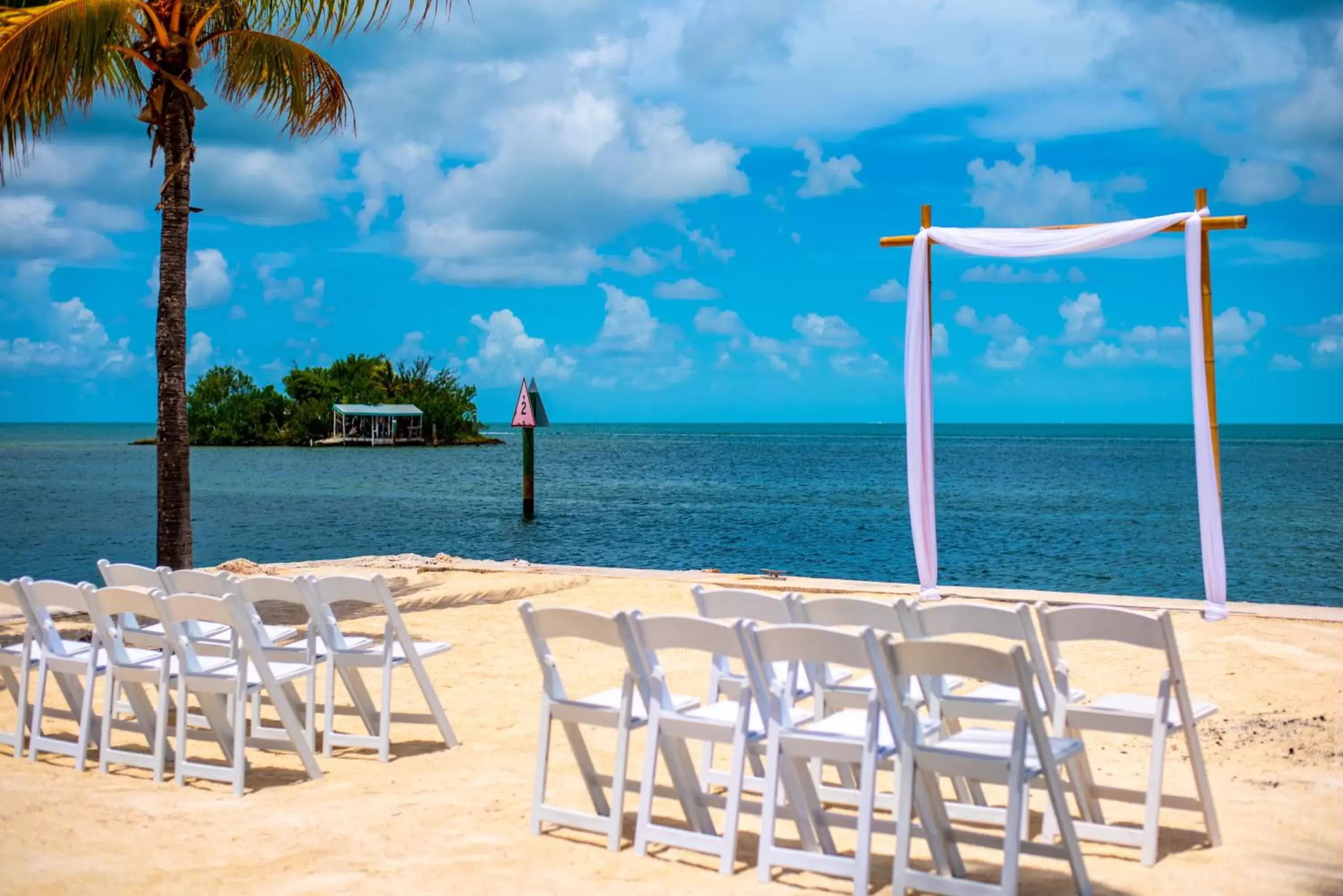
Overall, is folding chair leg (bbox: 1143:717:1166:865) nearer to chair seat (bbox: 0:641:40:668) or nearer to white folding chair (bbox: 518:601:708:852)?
white folding chair (bbox: 518:601:708:852)

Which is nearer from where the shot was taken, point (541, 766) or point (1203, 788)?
point (1203, 788)

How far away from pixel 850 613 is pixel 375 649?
2338mm

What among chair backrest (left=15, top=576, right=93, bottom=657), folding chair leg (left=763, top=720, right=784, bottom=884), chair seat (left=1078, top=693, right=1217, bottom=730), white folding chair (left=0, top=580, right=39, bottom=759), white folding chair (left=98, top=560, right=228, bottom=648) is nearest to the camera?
folding chair leg (left=763, top=720, right=784, bottom=884)

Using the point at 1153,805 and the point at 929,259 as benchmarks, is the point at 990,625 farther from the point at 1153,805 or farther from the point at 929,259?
the point at 929,259

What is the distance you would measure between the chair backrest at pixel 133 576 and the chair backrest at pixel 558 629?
217cm

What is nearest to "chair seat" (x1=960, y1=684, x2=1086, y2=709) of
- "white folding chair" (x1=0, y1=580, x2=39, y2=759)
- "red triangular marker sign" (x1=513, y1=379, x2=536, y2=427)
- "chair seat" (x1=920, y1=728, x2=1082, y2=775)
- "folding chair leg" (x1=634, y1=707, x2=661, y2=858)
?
"chair seat" (x1=920, y1=728, x2=1082, y2=775)

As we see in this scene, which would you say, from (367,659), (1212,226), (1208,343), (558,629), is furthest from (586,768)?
(1212,226)

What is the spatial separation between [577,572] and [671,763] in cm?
799

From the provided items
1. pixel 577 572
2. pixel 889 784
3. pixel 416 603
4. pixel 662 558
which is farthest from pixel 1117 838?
pixel 662 558

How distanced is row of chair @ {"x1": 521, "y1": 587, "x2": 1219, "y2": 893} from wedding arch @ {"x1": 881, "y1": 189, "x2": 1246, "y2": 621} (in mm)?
4699

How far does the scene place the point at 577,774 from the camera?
17.8 feet

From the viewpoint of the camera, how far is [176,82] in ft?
31.3

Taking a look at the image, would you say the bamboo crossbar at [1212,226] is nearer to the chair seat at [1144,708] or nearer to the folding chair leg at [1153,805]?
the chair seat at [1144,708]

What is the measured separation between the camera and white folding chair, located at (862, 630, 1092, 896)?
3658 mm
